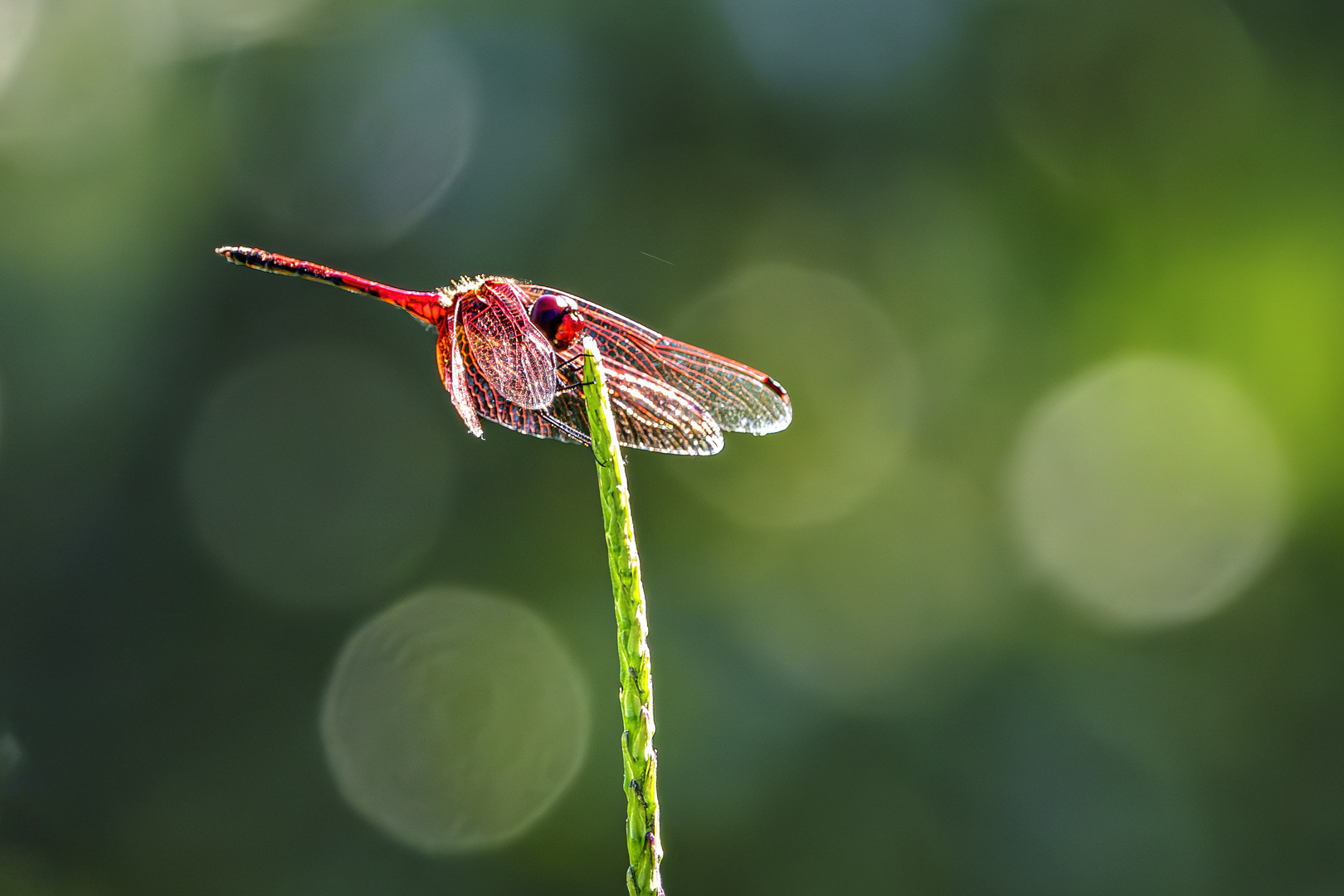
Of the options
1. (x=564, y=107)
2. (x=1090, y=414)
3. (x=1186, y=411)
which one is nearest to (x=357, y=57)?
(x=564, y=107)

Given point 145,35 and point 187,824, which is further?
point 145,35

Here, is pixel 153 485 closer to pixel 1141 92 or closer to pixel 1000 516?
pixel 1000 516

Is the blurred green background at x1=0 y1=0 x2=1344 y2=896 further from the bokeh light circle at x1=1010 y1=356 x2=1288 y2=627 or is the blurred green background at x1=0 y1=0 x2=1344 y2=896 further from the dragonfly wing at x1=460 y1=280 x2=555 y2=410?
the dragonfly wing at x1=460 y1=280 x2=555 y2=410

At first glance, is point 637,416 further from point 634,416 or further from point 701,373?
point 701,373

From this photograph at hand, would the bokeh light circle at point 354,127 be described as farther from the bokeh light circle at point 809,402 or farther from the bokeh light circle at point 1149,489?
the bokeh light circle at point 1149,489

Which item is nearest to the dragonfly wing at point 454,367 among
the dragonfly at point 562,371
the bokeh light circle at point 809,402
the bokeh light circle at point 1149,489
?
the dragonfly at point 562,371

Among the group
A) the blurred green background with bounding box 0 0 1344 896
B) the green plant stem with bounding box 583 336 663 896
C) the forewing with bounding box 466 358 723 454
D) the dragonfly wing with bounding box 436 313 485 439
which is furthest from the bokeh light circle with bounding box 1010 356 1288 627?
the green plant stem with bounding box 583 336 663 896
